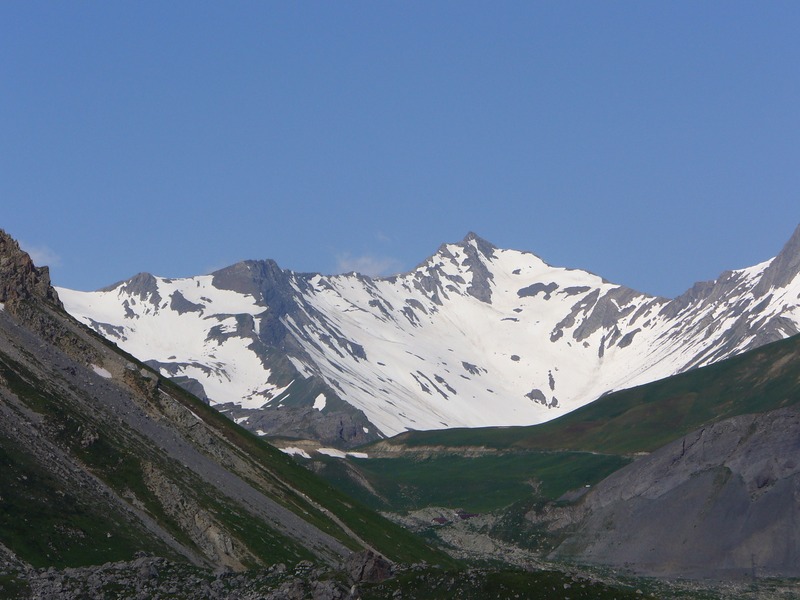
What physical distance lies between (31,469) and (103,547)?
35.6 feet

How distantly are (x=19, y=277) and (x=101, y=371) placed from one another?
16.7 metres

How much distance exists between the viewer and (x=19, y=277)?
138750 millimetres

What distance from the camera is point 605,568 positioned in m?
161

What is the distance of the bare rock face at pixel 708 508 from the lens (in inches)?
6142

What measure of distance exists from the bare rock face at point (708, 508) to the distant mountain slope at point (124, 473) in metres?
33.6

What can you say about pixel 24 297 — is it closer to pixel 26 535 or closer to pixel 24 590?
pixel 26 535

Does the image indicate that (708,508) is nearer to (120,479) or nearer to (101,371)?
(101,371)

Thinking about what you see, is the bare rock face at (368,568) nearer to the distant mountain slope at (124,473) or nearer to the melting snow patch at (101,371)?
the distant mountain slope at (124,473)

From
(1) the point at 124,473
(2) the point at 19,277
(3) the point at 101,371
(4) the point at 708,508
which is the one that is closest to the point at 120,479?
(1) the point at 124,473

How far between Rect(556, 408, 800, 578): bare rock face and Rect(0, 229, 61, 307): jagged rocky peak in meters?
77.7

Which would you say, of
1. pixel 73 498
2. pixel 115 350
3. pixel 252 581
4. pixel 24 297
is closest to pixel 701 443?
pixel 115 350

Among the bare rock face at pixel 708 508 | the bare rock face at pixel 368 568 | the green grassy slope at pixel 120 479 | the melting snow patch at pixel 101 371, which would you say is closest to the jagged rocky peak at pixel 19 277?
the green grassy slope at pixel 120 479

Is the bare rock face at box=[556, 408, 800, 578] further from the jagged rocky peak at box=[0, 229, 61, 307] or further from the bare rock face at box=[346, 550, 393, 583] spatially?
the bare rock face at box=[346, 550, 393, 583]

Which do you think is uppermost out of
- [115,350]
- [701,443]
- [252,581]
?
[701,443]
